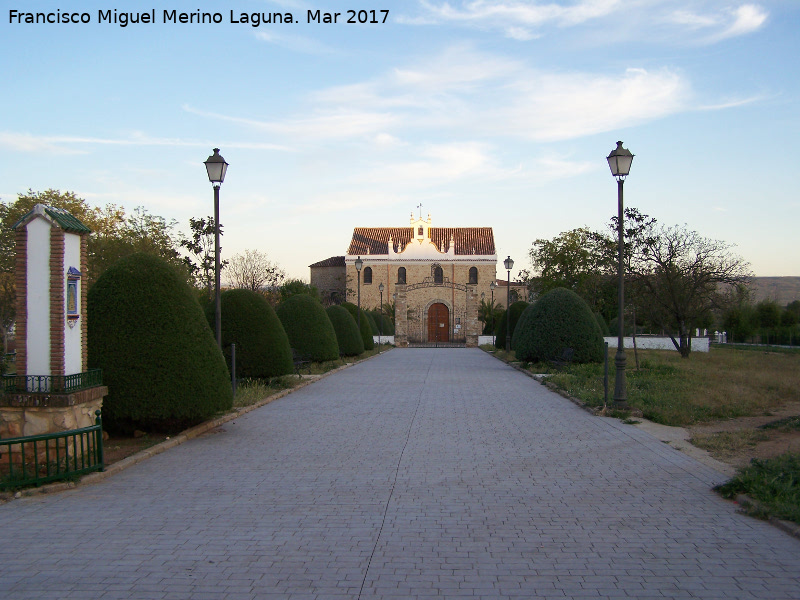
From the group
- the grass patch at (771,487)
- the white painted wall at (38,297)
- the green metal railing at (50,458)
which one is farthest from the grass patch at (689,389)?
the white painted wall at (38,297)

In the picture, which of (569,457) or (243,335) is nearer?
(569,457)

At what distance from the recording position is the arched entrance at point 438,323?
54.3 meters

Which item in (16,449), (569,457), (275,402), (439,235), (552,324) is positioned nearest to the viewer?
(16,449)

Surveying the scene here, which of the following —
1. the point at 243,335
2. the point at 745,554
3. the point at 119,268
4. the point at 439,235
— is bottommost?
the point at 745,554

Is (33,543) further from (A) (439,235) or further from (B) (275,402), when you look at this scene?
(A) (439,235)

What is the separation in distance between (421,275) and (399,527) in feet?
175

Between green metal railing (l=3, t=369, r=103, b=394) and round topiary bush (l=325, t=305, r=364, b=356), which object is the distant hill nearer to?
round topiary bush (l=325, t=305, r=364, b=356)

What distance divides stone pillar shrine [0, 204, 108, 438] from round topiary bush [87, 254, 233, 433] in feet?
4.41

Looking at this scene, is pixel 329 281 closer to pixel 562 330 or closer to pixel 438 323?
pixel 438 323

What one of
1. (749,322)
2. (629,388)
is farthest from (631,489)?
(749,322)

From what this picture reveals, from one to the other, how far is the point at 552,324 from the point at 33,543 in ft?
58.2

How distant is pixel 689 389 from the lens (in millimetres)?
15445

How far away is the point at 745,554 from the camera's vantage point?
16.4 feet

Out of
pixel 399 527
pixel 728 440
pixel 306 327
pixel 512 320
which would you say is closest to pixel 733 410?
pixel 728 440
